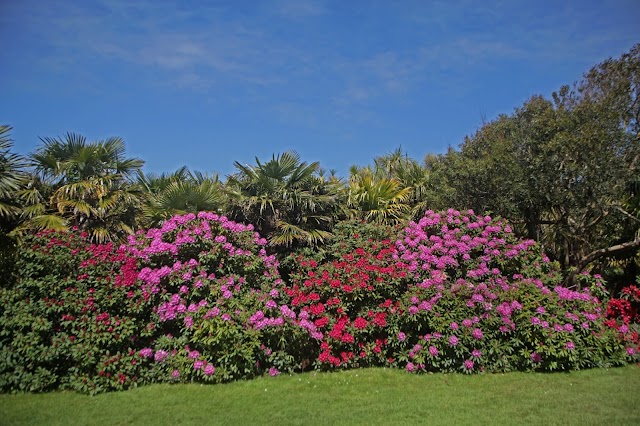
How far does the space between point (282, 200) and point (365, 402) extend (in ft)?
15.4

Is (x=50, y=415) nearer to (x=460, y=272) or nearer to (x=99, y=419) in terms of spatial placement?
(x=99, y=419)

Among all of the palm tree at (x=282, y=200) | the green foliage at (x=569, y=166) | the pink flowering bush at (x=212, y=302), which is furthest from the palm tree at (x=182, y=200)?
the green foliage at (x=569, y=166)

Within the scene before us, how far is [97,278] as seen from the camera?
7.04 m

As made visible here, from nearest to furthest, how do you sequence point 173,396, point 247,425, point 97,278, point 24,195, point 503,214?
point 247,425, point 173,396, point 97,278, point 24,195, point 503,214

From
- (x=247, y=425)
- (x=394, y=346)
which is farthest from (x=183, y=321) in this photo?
(x=394, y=346)

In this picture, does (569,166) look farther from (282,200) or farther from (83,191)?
(83,191)

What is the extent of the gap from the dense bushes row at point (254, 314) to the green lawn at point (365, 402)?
0.31 meters

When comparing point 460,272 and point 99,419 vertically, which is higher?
point 460,272

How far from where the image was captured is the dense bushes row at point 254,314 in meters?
6.56

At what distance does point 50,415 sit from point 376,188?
7720 mm

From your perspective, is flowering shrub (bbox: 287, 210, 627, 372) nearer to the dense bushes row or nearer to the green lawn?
the dense bushes row

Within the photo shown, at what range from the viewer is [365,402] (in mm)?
6027

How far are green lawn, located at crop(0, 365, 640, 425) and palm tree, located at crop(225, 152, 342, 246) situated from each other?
3420 mm

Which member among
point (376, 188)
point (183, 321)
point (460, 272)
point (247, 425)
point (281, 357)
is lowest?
point (247, 425)
